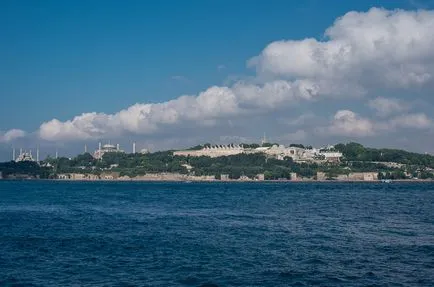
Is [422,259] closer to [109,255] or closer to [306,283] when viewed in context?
[306,283]

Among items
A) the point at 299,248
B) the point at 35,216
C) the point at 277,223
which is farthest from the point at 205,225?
the point at 35,216

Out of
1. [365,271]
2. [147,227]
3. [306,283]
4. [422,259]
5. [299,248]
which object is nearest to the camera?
[306,283]

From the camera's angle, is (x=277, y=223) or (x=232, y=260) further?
(x=277, y=223)

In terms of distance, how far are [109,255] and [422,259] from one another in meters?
19.3

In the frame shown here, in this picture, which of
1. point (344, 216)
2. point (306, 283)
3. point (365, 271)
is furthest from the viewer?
point (344, 216)

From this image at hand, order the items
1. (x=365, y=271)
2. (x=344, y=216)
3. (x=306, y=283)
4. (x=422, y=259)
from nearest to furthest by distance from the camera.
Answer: (x=306, y=283), (x=365, y=271), (x=422, y=259), (x=344, y=216)

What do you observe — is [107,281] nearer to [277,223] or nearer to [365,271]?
[365,271]

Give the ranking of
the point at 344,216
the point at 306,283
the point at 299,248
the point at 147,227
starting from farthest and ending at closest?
the point at 344,216 < the point at 147,227 < the point at 299,248 < the point at 306,283

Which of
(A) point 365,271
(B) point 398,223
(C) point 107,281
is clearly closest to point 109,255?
(C) point 107,281

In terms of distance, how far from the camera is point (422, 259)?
34625mm

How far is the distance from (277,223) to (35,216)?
1114 inches

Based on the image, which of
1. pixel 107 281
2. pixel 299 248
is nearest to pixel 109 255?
pixel 107 281

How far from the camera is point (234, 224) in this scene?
180 ft

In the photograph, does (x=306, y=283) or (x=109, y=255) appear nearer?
(x=306, y=283)
